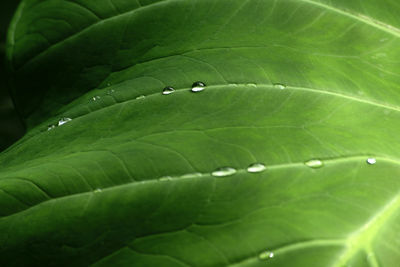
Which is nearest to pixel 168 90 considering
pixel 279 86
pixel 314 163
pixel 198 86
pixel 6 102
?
pixel 198 86

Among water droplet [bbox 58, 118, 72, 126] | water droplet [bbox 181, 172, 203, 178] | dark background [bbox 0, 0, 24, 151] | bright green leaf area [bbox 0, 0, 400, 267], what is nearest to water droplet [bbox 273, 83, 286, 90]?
bright green leaf area [bbox 0, 0, 400, 267]

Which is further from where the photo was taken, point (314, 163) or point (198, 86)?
point (198, 86)

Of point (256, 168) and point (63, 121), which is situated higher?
point (63, 121)

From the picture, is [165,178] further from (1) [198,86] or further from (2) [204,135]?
(1) [198,86]

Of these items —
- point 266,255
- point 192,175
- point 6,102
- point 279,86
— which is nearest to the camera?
point 266,255

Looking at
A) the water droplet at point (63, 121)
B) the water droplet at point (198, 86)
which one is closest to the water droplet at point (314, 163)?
the water droplet at point (198, 86)

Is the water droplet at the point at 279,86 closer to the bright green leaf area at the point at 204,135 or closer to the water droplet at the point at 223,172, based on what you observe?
the bright green leaf area at the point at 204,135

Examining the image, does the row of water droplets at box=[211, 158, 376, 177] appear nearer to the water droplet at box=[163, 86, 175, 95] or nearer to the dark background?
the water droplet at box=[163, 86, 175, 95]

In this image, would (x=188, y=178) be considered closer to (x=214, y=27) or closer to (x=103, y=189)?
(x=103, y=189)
